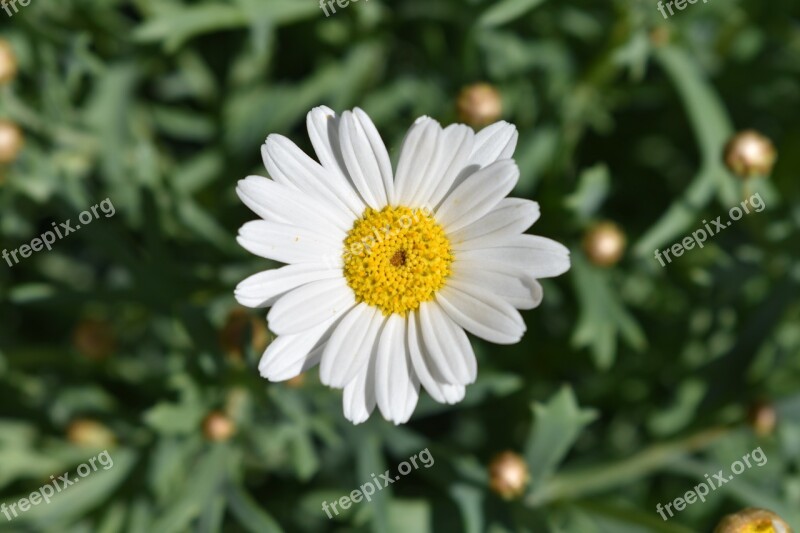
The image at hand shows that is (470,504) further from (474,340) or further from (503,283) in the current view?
(503,283)

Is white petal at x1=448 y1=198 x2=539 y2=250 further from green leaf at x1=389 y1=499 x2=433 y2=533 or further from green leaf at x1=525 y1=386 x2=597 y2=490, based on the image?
green leaf at x1=389 y1=499 x2=433 y2=533

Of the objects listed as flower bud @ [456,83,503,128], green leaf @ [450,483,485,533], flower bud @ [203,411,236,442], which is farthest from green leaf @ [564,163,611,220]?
flower bud @ [203,411,236,442]

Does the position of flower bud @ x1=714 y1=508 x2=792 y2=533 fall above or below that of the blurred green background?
below

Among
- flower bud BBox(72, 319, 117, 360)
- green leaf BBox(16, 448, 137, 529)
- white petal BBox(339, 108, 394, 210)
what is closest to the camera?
white petal BBox(339, 108, 394, 210)

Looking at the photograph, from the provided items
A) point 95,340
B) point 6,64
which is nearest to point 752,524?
point 95,340

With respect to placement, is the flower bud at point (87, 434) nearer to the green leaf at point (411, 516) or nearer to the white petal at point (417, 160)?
the green leaf at point (411, 516)

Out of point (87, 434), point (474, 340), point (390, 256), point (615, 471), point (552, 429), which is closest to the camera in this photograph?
point (390, 256)

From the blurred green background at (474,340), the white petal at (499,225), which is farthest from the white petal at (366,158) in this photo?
the blurred green background at (474,340)
